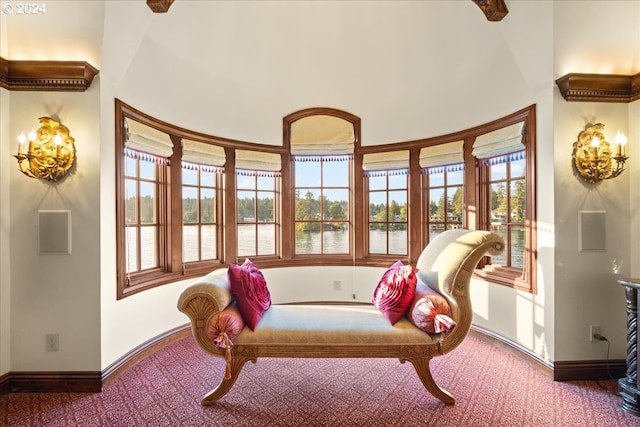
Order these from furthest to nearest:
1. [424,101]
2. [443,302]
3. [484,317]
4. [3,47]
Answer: [424,101] → [484,317] → [3,47] → [443,302]

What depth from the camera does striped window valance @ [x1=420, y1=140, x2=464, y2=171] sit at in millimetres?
3719

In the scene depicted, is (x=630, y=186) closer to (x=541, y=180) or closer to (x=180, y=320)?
(x=541, y=180)

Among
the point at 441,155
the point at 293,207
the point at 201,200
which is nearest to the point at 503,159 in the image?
the point at 441,155

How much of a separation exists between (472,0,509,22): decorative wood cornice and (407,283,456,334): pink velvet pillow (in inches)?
88.1

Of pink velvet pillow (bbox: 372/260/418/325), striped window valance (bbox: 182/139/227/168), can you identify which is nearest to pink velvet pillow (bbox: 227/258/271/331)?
pink velvet pillow (bbox: 372/260/418/325)

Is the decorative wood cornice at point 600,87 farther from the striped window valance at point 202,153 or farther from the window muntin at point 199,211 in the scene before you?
the window muntin at point 199,211

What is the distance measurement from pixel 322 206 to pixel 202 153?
1.67m

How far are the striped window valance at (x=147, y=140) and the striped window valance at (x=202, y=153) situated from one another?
0.19m

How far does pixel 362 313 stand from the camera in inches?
99.2

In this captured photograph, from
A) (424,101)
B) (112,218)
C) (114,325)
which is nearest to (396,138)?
(424,101)

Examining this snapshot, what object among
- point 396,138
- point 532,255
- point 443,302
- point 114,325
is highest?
point 396,138

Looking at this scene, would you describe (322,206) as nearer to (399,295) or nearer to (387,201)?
(387,201)

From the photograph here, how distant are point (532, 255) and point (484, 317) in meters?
0.92

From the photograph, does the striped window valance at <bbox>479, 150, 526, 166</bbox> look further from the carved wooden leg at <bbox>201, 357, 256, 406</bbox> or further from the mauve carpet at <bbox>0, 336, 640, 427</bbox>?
the carved wooden leg at <bbox>201, 357, 256, 406</bbox>
